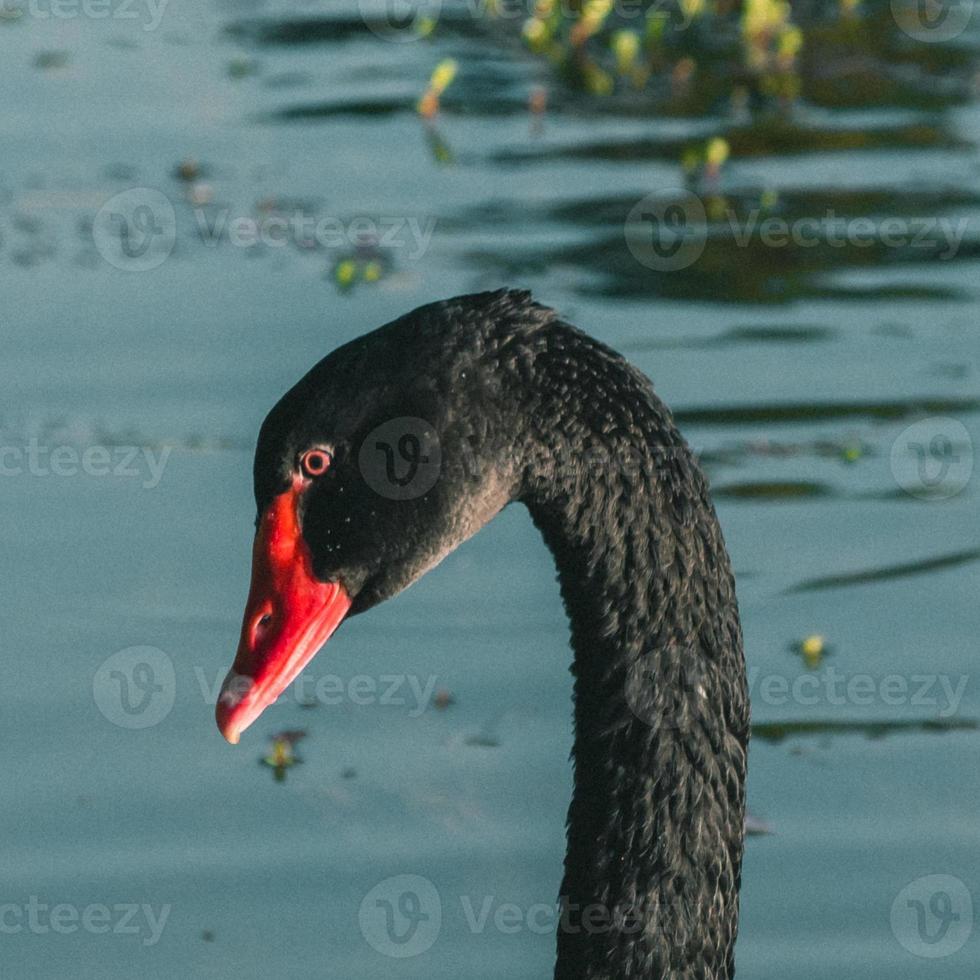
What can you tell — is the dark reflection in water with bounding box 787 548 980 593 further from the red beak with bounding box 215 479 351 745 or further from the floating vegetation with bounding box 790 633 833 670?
the red beak with bounding box 215 479 351 745

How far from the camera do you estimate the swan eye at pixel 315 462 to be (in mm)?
4219

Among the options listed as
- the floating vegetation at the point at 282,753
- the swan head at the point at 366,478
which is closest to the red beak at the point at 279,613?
the swan head at the point at 366,478

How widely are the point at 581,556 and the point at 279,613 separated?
614mm

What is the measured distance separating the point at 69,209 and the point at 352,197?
1.31 m

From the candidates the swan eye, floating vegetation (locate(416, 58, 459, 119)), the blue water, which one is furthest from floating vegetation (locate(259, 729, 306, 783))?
floating vegetation (locate(416, 58, 459, 119))

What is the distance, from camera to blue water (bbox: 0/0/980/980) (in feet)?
19.1

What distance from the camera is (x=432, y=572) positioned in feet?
23.6

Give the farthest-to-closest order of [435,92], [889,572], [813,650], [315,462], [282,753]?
[435,92]
[889,572]
[813,650]
[282,753]
[315,462]

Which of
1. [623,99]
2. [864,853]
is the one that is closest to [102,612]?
[864,853]

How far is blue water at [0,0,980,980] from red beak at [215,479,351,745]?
1.59m

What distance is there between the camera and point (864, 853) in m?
5.93

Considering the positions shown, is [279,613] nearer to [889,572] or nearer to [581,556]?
[581,556]

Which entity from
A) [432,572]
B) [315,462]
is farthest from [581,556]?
[432,572]

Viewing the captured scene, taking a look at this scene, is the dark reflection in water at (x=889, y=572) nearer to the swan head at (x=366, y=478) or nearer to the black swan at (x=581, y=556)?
the black swan at (x=581, y=556)
